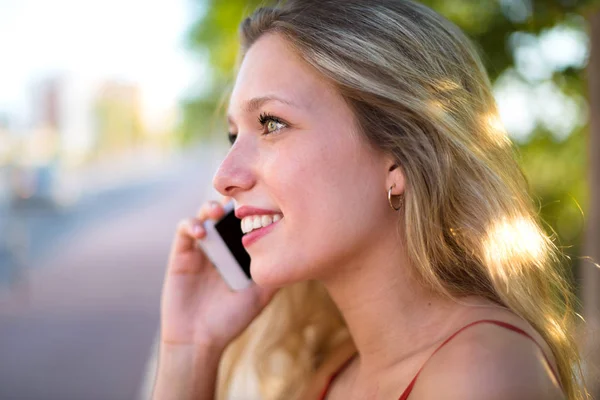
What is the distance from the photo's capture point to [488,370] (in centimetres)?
157

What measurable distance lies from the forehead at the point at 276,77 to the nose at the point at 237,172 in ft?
0.49

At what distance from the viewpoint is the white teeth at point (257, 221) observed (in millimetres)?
2067

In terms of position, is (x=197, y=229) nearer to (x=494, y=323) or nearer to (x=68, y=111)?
(x=494, y=323)

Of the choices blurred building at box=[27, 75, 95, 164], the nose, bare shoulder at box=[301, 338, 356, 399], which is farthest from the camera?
blurred building at box=[27, 75, 95, 164]

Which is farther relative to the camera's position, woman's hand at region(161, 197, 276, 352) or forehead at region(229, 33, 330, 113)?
woman's hand at region(161, 197, 276, 352)

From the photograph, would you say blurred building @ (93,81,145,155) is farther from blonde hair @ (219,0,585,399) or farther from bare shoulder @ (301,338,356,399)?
blonde hair @ (219,0,585,399)

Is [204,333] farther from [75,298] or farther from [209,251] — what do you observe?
[75,298]

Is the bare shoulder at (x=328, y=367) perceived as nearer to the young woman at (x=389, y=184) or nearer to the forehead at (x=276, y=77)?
the young woman at (x=389, y=184)

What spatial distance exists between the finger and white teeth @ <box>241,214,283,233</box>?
55cm

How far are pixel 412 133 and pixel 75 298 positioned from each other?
823 cm

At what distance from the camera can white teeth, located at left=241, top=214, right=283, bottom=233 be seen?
207cm

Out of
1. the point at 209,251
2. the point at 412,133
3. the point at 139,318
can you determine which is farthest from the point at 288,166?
the point at 139,318

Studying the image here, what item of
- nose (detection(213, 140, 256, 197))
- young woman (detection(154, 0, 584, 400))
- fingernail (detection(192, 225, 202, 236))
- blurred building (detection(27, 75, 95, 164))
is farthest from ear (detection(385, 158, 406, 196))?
blurred building (detection(27, 75, 95, 164))

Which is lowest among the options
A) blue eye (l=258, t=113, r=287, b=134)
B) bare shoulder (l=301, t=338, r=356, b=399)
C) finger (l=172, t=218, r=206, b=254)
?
bare shoulder (l=301, t=338, r=356, b=399)
